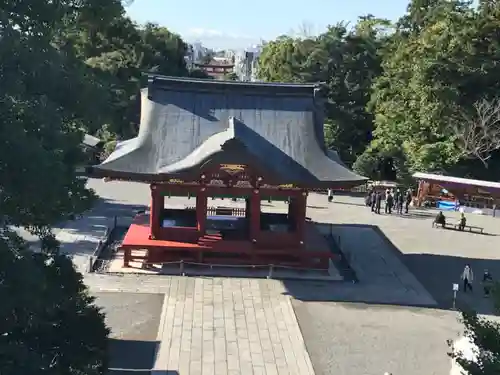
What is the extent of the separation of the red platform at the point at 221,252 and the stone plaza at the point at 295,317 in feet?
3.41

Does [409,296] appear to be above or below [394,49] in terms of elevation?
below

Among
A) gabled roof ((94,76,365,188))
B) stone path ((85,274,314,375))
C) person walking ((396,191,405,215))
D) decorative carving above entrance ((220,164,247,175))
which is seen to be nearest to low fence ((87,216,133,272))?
stone path ((85,274,314,375))

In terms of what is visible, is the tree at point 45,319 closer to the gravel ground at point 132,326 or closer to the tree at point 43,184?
the tree at point 43,184

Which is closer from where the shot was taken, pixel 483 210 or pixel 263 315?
pixel 263 315

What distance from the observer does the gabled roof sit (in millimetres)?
19344

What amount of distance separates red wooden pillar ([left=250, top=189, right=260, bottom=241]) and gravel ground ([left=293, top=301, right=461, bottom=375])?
10.5 feet

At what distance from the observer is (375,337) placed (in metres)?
15.5

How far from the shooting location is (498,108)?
34906 millimetres

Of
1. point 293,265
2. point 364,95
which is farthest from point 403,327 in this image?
point 364,95

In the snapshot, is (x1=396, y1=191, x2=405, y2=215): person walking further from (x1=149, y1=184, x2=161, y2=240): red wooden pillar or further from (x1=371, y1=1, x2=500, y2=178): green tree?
(x1=149, y1=184, x2=161, y2=240): red wooden pillar

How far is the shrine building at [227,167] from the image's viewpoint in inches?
763

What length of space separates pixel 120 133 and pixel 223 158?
1081 inches

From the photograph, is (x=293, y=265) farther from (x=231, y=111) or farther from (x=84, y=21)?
(x=84, y=21)

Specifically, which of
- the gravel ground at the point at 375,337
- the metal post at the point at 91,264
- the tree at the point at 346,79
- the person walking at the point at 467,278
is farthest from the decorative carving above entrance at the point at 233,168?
the tree at the point at 346,79
